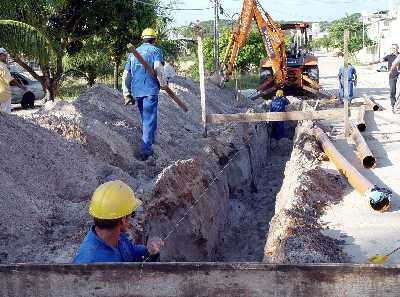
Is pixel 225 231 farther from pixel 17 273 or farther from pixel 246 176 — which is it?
pixel 17 273

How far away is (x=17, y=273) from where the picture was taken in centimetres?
280

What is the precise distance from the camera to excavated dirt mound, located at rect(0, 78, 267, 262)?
16.0 ft

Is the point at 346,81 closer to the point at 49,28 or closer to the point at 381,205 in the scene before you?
the point at 381,205

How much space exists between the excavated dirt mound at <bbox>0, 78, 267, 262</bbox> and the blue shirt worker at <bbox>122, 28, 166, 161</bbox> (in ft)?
2.32

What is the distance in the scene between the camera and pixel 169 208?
6055 millimetres

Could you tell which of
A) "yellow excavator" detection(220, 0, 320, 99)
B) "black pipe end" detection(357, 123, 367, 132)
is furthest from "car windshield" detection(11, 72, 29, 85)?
"black pipe end" detection(357, 123, 367, 132)

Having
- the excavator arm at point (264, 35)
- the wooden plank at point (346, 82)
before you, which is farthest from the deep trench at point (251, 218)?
the excavator arm at point (264, 35)

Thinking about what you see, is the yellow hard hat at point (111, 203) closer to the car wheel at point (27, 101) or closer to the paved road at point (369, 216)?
the paved road at point (369, 216)

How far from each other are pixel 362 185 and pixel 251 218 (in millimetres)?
1965

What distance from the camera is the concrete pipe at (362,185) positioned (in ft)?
Result: 20.1

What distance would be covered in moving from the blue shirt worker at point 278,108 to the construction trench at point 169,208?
1433 millimetres

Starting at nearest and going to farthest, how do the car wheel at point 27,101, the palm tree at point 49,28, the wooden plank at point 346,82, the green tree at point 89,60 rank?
the wooden plank at point 346,82
the palm tree at point 49,28
the green tree at point 89,60
the car wheel at point 27,101

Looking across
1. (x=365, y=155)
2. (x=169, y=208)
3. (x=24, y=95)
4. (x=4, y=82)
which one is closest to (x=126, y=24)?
(x=24, y=95)

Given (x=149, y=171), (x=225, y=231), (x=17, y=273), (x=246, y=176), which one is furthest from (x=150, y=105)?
(x=17, y=273)
